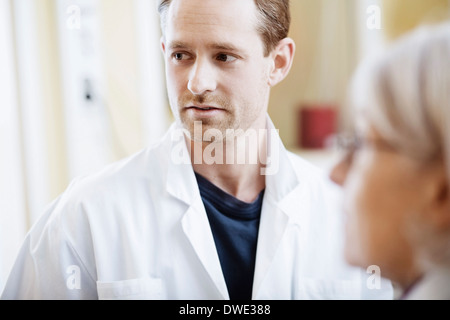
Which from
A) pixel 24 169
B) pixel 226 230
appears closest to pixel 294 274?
pixel 226 230

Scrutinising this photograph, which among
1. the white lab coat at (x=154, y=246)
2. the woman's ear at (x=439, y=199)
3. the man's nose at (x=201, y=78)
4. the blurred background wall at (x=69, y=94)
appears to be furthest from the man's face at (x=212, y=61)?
the woman's ear at (x=439, y=199)

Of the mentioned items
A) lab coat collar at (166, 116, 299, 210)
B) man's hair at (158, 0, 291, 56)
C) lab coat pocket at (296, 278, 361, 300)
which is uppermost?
man's hair at (158, 0, 291, 56)

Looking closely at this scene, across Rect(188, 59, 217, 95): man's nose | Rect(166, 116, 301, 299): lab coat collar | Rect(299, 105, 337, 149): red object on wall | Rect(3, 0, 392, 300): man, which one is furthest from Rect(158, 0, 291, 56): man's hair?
Rect(299, 105, 337, 149): red object on wall

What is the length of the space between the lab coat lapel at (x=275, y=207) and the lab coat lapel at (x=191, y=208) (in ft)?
0.29

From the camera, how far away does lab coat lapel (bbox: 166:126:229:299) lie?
35.4 inches

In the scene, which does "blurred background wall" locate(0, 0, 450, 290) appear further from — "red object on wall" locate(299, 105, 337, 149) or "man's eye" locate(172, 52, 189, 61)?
"man's eye" locate(172, 52, 189, 61)

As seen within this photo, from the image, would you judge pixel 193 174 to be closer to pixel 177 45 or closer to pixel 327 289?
pixel 177 45

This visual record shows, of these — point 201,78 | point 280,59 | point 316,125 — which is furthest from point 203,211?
point 316,125

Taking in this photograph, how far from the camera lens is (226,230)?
95 centimetres

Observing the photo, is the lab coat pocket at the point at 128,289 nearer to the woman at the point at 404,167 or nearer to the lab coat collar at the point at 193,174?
the lab coat collar at the point at 193,174

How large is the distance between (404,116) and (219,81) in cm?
44

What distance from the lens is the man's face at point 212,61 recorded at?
0.90m

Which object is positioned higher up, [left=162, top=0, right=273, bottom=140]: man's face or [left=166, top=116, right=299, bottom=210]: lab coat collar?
[left=162, top=0, right=273, bottom=140]: man's face
